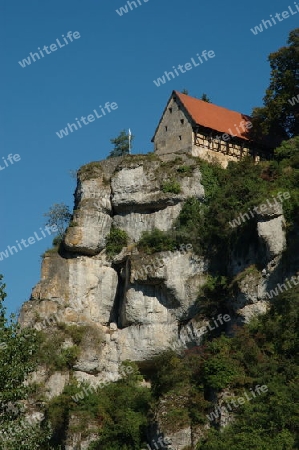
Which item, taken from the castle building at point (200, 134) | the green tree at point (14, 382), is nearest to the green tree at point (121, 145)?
the castle building at point (200, 134)

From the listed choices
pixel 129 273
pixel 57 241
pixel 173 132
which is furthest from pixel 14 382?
pixel 173 132

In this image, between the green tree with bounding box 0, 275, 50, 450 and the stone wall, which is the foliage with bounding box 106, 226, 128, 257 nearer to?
the stone wall

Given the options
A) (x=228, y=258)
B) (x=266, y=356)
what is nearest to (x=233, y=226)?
(x=228, y=258)

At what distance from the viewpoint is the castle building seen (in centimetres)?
4672

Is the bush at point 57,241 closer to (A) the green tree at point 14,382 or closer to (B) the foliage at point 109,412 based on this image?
(B) the foliage at point 109,412

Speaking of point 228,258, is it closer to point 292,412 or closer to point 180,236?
point 180,236

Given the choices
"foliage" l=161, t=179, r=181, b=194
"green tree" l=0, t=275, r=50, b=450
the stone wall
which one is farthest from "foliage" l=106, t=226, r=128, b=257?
"green tree" l=0, t=275, r=50, b=450

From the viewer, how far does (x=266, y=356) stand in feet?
118

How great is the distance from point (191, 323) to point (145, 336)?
2524 mm

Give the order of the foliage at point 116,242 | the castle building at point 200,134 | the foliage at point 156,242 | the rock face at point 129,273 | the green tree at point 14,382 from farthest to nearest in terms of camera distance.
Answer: the castle building at point 200,134 → the foliage at point 116,242 → the foliage at point 156,242 → the rock face at point 129,273 → the green tree at point 14,382

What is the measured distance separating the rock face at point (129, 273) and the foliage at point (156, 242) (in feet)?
1.10

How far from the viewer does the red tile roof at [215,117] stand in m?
47.2

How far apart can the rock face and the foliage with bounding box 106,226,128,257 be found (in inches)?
10.1

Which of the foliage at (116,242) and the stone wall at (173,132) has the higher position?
the stone wall at (173,132)
